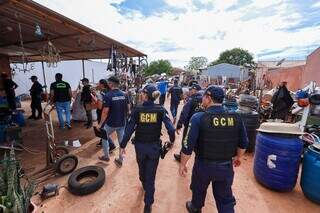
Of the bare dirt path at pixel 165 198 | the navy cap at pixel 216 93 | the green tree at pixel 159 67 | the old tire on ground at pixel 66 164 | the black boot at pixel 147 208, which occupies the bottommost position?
the bare dirt path at pixel 165 198

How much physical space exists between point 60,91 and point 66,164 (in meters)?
3.46

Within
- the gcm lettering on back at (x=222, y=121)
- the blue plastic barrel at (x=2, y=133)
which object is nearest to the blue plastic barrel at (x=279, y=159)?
the gcm lettering on back at (x=222, y=121)

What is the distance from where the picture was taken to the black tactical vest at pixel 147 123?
2.99 m

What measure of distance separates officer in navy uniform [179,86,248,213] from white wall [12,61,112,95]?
658 inches

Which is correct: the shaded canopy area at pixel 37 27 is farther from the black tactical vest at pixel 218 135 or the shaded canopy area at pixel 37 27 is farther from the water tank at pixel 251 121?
the water tank at pixel 251 121

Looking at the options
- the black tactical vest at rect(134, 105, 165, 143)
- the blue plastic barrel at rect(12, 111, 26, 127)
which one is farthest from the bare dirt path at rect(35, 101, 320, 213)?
the blue plastic barrel at rect(12, 111, 26, 127)

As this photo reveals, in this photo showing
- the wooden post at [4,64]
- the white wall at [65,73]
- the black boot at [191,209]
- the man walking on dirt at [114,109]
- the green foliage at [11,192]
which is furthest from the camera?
the white wall at [65,73]

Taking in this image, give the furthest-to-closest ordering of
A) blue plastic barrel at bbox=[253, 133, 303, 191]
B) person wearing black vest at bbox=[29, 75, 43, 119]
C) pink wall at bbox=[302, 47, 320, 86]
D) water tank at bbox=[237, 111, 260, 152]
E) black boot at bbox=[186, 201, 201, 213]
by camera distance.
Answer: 1. pink wall at bbox=[302, 47, 320, 86]
2. person wearing black vest at bbox=[29, 75, 43, 119]
3. water tank at bbox=[237, 111, 260, 152]
4. blue plastic barrel at bbox=[253, 133, 303, 191]
5. black boot at bbox=[186, 201, 201, 213]

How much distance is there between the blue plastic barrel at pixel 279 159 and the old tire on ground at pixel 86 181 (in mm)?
2989

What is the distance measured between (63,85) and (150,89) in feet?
16.2

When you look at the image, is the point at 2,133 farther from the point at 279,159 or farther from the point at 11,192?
the point at 279,159

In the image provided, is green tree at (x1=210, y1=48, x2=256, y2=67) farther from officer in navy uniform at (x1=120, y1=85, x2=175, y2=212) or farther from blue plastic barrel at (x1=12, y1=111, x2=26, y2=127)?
officer in navy uniform at (x1=120, y1=85, x2=175, y2=212)

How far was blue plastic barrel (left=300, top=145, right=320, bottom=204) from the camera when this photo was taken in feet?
10.9

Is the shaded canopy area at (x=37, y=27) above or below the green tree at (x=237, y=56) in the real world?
below
